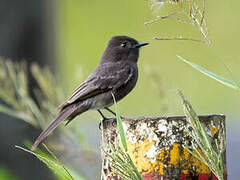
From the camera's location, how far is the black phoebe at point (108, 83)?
3994 millimetres

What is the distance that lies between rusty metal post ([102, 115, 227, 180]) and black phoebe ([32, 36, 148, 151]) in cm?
138

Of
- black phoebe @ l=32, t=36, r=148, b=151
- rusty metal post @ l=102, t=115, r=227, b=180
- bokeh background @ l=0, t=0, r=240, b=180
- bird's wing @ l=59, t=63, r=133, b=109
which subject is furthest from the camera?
bokeh background @ l=0, t=0, r=240, b=180

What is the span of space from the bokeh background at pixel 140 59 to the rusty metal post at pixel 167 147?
0.40 metres

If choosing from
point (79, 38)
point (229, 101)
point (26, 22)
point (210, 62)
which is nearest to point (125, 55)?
point (26, 22)

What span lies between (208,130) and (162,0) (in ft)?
2.05

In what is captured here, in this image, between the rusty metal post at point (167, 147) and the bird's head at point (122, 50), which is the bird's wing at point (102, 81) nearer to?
the bird's head at point (122, 50)

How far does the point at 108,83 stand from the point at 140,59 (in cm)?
682

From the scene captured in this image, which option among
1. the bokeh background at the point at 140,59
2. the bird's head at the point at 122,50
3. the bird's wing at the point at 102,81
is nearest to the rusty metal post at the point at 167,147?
the bokeh background at the point at 140,59

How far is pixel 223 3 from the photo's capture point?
12102mm

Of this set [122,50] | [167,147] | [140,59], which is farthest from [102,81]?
[140,59]

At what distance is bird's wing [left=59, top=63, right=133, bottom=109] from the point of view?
414 cm

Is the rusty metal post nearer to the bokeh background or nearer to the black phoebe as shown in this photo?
the bokeh background

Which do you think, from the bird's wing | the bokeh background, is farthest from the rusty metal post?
the bird's wing

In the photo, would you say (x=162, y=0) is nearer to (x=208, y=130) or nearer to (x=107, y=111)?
(x=208, y=130)
